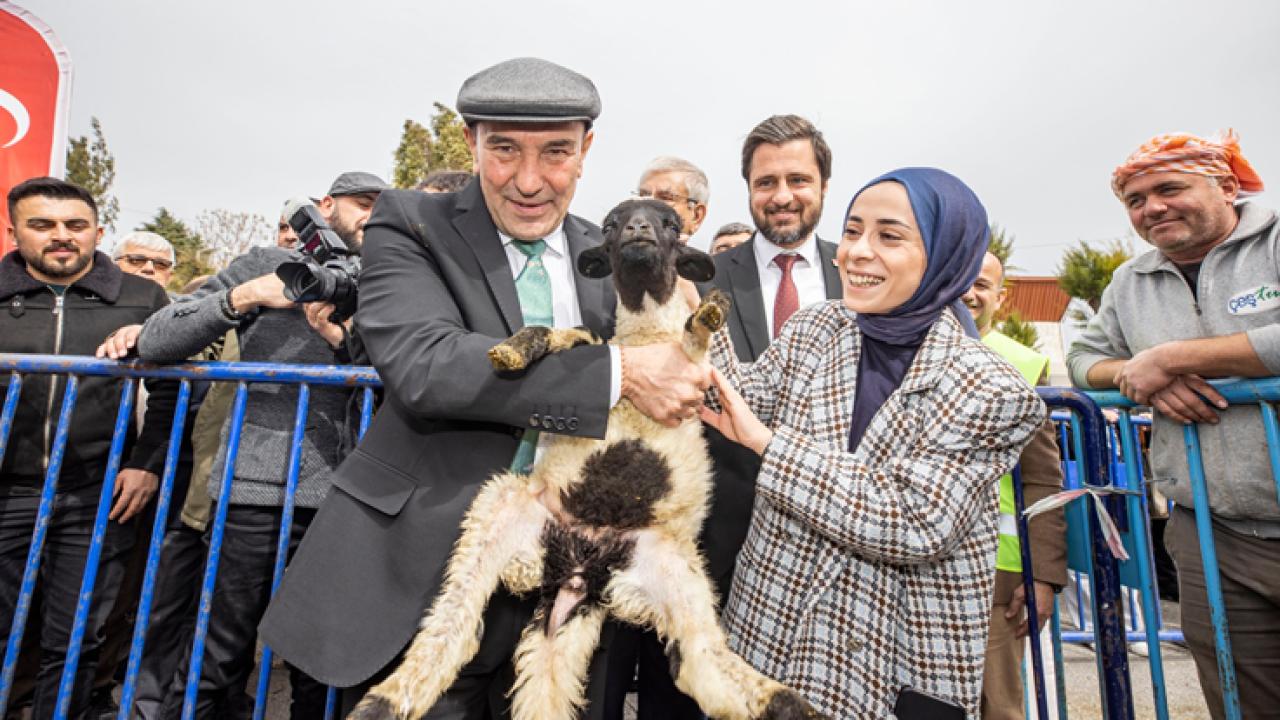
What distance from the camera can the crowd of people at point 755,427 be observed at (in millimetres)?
1882

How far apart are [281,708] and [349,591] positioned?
10.8ft

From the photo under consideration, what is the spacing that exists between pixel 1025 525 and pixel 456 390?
2299 millimetres

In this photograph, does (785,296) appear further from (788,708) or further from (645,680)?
(788,708)

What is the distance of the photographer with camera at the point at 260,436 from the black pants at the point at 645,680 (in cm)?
177

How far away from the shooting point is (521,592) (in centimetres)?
217

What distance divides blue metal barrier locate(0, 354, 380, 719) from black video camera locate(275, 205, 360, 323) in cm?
38

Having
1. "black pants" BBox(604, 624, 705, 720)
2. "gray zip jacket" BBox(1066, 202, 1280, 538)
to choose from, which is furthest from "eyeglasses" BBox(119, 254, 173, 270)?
"gray zip jacket" BBox(1066, 202, 1280, 538)

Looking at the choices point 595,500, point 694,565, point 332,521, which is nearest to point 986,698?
point 694,565

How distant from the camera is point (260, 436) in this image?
3289 mm

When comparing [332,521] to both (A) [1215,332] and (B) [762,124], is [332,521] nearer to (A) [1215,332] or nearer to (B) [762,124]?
(B) [762,124]

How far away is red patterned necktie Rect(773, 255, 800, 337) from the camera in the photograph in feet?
10.9

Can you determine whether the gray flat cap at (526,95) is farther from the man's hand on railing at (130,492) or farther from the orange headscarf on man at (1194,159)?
the man's hand on railing at (130,492)

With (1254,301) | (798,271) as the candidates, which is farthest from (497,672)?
(1254,301)

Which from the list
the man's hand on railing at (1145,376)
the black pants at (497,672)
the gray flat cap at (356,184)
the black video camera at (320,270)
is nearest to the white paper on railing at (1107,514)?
the man's hand on railing at (1145,376)
